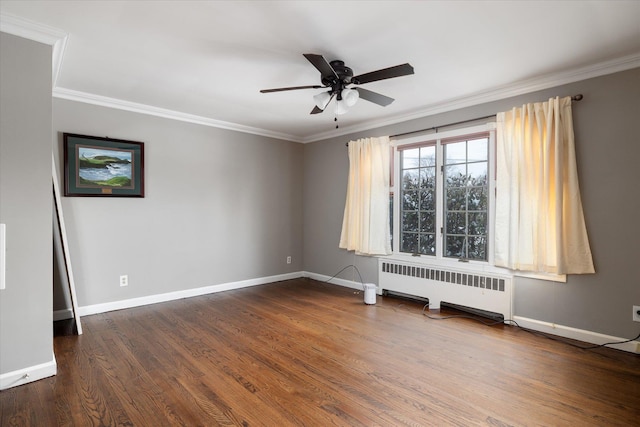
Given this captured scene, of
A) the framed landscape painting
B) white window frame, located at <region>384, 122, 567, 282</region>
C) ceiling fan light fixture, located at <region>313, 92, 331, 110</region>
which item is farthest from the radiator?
the framed landscape painting

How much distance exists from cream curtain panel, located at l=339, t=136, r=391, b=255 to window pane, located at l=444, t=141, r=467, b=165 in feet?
2.67

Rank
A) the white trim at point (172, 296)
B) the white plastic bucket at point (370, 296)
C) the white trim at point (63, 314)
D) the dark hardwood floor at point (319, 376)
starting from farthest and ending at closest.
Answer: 1. the white plastic bucket at point (370, 296)
2. the white trim at point (172, 296)
3. the white trim at point (63, 314)
4. the dark hardwood floor at point (319, 376)

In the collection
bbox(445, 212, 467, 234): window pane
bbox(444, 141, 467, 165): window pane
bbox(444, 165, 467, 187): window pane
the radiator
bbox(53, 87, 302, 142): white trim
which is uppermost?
bbox(53, 87, 302, 142): white trim

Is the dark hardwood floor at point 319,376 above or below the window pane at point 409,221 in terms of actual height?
below

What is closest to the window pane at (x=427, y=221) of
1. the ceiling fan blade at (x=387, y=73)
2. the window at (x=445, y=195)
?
the window at (x=445, y=195)

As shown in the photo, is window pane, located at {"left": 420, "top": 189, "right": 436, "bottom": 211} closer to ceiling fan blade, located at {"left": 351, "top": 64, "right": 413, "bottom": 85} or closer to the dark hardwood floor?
the dark hardwood floor

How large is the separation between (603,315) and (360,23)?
3.27m

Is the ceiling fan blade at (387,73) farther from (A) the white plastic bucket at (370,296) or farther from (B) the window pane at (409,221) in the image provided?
(A) the white plastic bucket at (370,296)

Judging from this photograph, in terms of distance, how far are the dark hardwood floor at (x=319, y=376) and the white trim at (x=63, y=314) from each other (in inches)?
10.8

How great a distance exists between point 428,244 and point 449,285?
0.60m

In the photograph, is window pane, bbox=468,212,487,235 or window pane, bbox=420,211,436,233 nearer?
window pane, bbox=468,212,487,235

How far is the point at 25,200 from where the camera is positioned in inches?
91.9

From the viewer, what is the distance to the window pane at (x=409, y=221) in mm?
4562

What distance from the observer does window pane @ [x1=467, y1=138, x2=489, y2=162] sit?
12.7 feet
